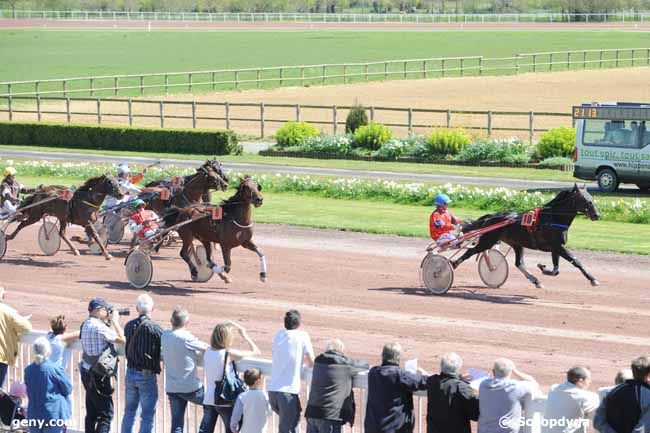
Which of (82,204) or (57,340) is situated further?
(82,204)

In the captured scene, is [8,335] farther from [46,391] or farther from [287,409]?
[287,409]

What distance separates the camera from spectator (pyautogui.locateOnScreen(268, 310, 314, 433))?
9.23 meters

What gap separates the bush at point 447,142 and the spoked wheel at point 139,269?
1960cm

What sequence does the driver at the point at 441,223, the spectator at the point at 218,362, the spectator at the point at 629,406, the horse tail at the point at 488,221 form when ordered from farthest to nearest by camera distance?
1. the driver at the point at 441,223
2. the horse tail at the point at 488,221
3. the spectator at the point at 218,362
4. the spectator at the point at 629,406

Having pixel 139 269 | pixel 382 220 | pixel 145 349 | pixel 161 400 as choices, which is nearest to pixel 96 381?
pixel 145 349

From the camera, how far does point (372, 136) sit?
124ft

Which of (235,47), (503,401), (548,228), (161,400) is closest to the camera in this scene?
(503,401)

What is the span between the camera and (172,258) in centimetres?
2050

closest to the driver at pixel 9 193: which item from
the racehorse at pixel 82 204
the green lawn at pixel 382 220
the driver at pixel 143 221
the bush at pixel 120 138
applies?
the racehorse at pixel 82 204

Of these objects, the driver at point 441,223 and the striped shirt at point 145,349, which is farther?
the driver at point 441,223

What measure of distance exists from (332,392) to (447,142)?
27.7 meters

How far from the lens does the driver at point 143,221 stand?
59.5ft

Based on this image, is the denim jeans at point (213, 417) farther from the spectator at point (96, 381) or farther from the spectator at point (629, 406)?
the spectator at point (629, 406)

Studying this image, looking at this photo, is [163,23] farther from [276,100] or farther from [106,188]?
[106,188]
